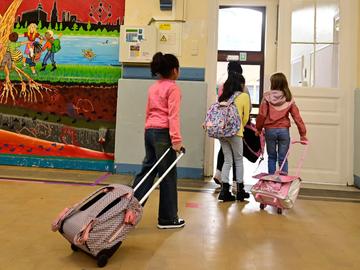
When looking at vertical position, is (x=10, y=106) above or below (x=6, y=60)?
below

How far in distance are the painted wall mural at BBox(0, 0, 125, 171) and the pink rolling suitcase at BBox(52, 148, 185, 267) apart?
2.81m

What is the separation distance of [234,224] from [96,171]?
2.49 meters

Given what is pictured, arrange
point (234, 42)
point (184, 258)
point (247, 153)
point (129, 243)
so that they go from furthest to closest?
point (234, 42) < point (247, 153) < point (129, 243) < point (184, 258)

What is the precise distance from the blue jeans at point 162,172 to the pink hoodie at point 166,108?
2.6 inches

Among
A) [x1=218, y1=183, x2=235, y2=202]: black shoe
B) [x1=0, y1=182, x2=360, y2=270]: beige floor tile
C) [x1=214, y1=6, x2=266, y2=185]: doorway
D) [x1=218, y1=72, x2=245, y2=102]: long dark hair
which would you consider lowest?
[x1=0, y1=182, x2=360, y2=270]: beige floor tile

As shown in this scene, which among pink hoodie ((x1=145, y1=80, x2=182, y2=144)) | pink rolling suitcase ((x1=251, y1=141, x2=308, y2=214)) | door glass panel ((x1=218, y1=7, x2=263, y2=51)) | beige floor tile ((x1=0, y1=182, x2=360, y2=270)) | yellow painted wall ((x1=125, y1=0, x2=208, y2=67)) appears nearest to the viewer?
beige floor tile ((x1=0, y1=182, x2=360, y2=270))

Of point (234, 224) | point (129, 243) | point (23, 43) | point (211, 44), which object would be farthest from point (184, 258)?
point (23, 43)

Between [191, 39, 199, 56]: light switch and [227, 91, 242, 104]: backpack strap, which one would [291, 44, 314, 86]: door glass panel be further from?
[227, 91, 242, 104]: backpack strap

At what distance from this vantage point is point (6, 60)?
508cm

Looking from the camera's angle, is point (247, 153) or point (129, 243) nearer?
point (129, 243)

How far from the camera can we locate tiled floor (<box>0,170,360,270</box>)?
6.87ft

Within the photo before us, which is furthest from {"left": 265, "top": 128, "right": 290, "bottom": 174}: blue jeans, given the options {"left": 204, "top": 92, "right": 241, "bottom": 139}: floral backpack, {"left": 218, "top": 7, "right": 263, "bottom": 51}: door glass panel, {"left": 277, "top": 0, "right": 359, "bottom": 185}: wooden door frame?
{"left": 218, "top": 7, "right": 263, "bottom": 51}: door glass panel

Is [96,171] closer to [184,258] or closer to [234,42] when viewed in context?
[184,258]

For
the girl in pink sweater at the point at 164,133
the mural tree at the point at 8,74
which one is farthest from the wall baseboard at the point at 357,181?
the mural tree at the point at 8,74
